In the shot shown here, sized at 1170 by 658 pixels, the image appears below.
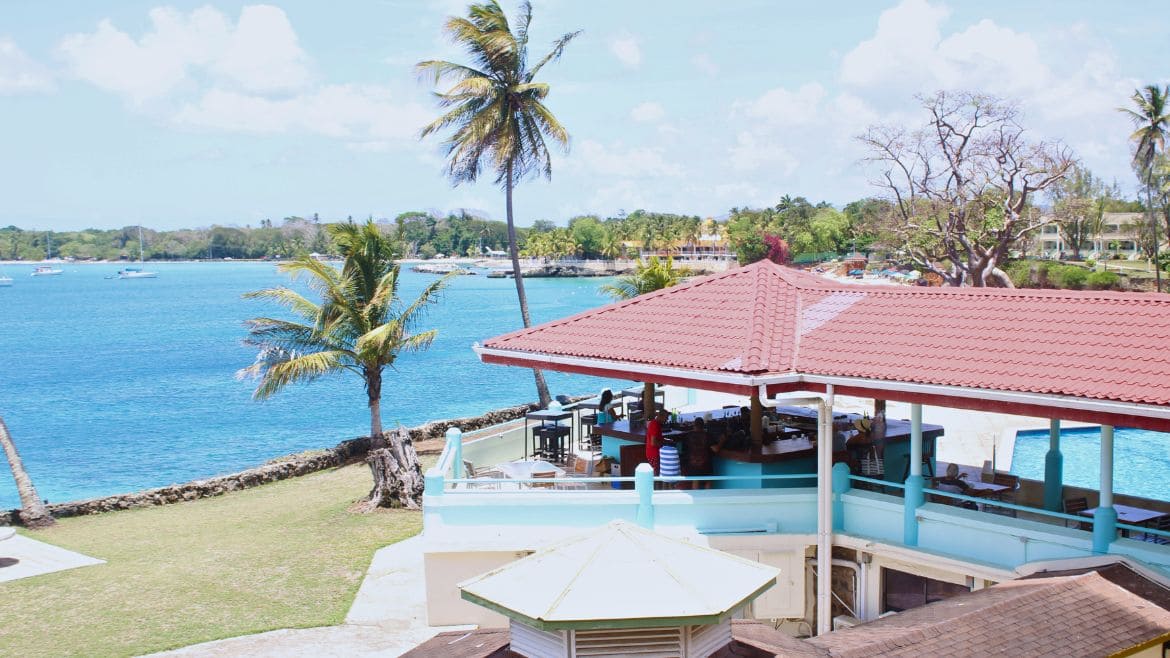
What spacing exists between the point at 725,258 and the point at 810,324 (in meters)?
174

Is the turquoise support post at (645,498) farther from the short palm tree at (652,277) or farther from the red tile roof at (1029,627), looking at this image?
the short palm tree at (652,277)

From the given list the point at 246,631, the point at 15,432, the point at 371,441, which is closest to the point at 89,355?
the point at 15,432

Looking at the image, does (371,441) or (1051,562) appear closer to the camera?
(1051,562)

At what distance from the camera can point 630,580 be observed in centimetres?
825

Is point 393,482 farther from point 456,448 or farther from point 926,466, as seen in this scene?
point 926,466

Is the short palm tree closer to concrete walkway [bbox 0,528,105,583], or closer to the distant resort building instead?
concrete walkway [bbox 0,528,105,583]

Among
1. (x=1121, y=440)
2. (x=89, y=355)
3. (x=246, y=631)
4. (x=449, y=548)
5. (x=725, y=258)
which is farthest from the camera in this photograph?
(x=725, y=258)

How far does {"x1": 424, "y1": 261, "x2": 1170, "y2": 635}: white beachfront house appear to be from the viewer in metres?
10.9

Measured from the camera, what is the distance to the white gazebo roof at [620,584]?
307 inches

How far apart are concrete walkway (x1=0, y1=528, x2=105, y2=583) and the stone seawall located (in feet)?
9.41

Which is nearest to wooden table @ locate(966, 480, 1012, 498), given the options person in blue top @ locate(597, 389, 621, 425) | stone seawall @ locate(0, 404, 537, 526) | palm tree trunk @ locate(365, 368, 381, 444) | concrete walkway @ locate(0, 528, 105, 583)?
person in blue top @ locate(597, 389, 621, 425)

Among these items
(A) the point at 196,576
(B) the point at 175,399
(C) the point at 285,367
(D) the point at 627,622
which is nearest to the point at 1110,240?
(B) the point at 175,399

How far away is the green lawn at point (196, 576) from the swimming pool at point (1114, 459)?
1428 cm

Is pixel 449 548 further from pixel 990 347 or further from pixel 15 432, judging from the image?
pixel 15 432
